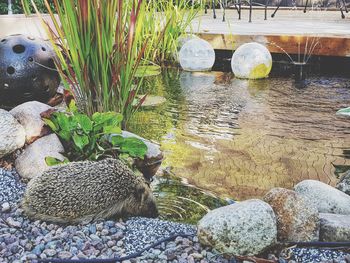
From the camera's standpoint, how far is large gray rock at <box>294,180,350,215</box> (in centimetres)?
227

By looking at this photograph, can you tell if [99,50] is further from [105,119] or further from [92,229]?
[92,229]

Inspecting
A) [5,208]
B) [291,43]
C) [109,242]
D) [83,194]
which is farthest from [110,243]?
[291,43]

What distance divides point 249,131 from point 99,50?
54.3 inches

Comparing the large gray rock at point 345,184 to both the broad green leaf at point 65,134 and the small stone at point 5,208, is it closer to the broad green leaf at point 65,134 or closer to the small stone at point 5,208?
the broad green leaf at point 65,134

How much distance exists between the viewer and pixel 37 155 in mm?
2543

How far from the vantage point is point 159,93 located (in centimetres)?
468

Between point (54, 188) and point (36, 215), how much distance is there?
13cm

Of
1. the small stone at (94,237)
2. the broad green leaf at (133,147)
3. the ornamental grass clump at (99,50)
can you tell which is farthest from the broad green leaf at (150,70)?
the small stone at (94,237)

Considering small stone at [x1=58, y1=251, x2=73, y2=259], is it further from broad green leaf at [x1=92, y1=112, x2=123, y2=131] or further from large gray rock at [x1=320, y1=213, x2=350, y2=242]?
large gray rock at [x1=320, y1=213, x2=350, y2=242]

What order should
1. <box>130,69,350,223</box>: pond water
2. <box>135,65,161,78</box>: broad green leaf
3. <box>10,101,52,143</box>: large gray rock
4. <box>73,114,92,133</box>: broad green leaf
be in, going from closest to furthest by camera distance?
<box>73,114,92,133</box>: broad green leaf
<box>10,101,52,143</box>: large gray rock
<box>130,69,350,223</box>: pond water
<box>135,65,161,78</box>: broad green leaf

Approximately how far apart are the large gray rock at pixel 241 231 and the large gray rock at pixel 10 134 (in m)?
1.21

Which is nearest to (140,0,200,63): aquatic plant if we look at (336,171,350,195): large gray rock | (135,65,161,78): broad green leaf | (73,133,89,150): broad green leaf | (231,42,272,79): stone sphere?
(135,65,161,78): broad green leaf

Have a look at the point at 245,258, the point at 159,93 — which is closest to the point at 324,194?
the point at 245,258

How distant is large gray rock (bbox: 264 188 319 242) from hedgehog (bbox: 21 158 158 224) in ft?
2.00
